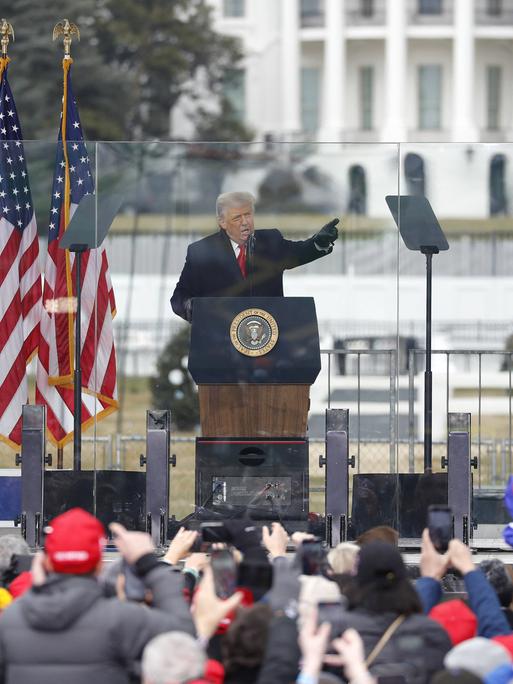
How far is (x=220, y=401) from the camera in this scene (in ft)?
40.8

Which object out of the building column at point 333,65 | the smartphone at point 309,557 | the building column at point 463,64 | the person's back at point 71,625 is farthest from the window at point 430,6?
the person's back at point 71,625

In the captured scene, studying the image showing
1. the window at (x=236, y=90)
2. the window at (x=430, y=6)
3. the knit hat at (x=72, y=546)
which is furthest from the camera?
the window at (x=430, y=6)

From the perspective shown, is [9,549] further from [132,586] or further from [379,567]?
[379,567]

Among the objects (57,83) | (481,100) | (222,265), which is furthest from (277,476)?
(481,100)

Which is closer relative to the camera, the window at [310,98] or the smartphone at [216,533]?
the smartphone at [216,533]

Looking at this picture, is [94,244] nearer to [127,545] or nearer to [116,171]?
[116,171]

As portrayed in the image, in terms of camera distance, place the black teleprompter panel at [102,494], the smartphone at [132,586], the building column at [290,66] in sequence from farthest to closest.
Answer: the building column at [290,66], the black teleprompter panel at [102,494], the smartphone at [132,586]

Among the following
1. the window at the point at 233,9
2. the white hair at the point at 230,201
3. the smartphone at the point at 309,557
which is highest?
the window at the point at 233,9

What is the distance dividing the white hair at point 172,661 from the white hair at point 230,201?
657 centimetres

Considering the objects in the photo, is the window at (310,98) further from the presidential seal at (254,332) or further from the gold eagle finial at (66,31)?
the presidential seal at (254,332)

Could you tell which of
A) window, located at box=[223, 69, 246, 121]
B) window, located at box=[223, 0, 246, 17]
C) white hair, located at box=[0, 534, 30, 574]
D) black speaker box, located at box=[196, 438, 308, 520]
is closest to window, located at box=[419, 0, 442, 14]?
window, located at box=[223, 0, 246, 17]

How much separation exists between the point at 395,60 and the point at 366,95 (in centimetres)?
239

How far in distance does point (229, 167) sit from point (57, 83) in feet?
103

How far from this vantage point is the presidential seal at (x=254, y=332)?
1234 centimetres
